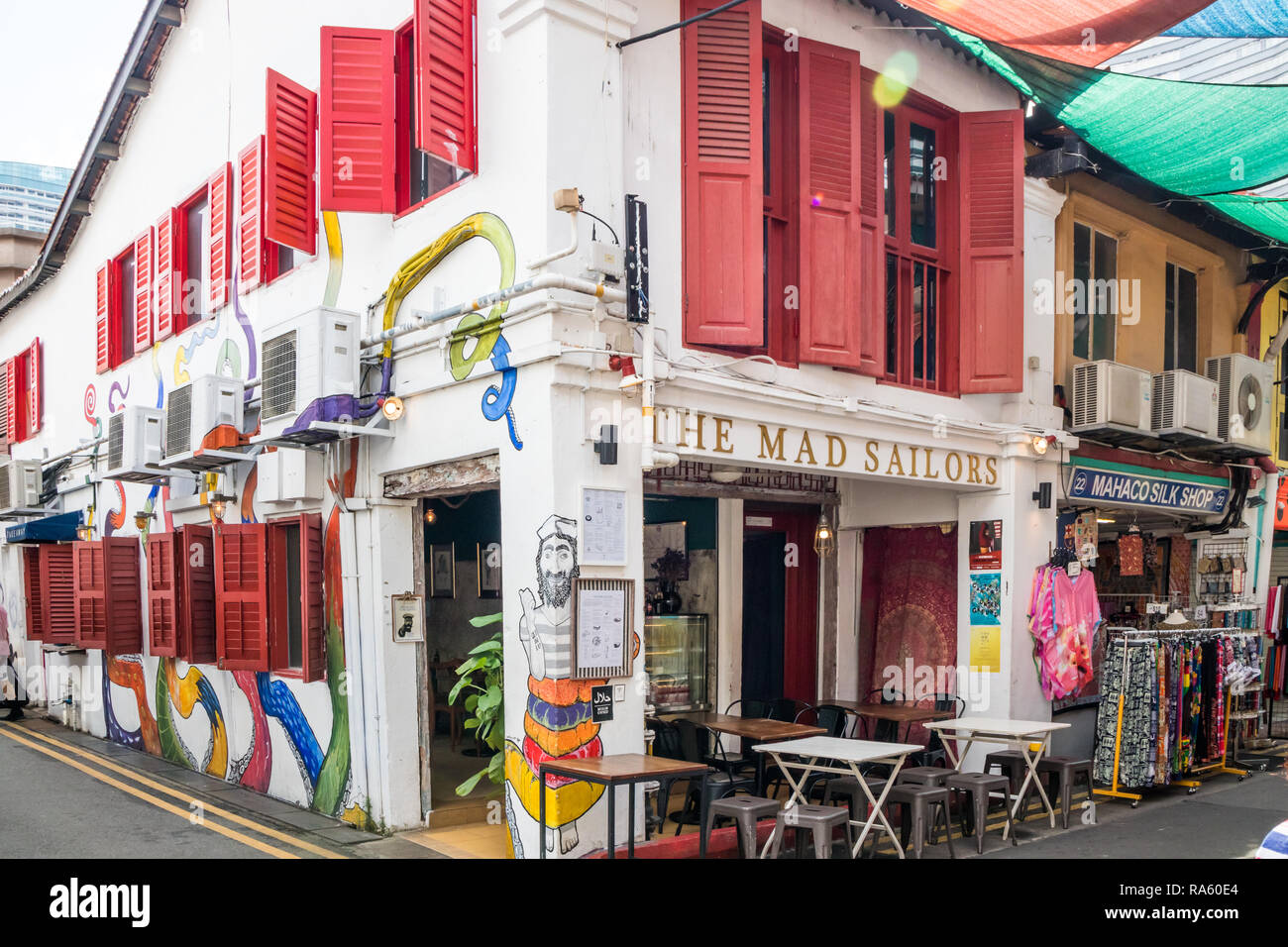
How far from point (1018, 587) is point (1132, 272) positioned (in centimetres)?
406

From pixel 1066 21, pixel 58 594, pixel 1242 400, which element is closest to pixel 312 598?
pixel 58 594

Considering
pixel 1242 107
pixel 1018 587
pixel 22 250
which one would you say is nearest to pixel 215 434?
pixel 1018 587

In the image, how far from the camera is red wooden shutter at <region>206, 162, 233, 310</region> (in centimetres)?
1071

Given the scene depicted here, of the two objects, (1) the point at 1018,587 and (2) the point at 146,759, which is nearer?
(1) the point at 1018,587

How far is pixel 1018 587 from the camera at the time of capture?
9633 mm

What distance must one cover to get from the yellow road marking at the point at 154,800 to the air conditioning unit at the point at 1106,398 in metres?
7.69

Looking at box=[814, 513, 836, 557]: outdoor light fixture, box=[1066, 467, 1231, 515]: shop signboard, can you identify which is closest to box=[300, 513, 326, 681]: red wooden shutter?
box=[814, 513, 836, 557]: outdoor light fixture

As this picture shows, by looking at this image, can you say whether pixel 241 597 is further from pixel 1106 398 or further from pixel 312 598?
pixel 1106 398

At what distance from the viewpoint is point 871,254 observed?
28.0 ft

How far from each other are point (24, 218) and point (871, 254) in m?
18.5

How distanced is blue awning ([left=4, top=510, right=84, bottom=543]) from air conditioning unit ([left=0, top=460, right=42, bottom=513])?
0.59 m

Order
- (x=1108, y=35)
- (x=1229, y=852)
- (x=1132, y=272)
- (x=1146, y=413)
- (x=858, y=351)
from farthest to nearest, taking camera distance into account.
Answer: (x=1132, y=272) → (x=1146, y=413) → (x=858, y=351) → (x=1229, y=852) → (x=1108, y=35)

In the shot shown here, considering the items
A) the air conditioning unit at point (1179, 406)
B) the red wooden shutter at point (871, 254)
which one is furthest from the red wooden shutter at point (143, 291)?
the air conditioning unit at point (1179, 406)

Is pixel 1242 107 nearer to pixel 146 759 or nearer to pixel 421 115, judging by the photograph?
pixel 421 115
